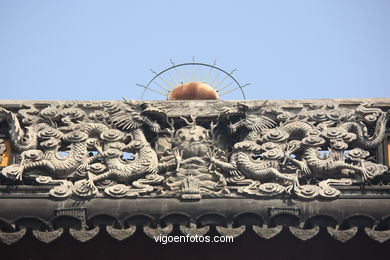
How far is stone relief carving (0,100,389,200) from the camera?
16.2 meters

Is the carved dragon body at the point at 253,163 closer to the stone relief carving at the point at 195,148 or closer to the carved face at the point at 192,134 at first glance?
the stone relief carving at the point at 195,148

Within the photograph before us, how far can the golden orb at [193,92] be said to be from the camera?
19359 mm

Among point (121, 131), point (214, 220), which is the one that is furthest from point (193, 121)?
point (214, 220)

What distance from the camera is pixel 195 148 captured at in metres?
16.9

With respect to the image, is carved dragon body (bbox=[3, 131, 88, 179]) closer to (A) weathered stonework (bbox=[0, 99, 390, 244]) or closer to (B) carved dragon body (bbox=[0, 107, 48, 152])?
(A) weathered stonework (bbox=[0, 99, 390, 244])

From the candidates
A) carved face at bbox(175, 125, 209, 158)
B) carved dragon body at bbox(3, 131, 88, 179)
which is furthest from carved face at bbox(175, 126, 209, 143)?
carved dragon body at bbox(3, 131, 88, 179)

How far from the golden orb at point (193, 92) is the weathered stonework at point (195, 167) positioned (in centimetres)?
170

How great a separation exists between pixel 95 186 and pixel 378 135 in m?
4.14

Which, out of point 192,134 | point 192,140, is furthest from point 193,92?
point 192,140

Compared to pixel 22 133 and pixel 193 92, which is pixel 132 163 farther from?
pixel 193 92

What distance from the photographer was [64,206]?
15812 millimetres

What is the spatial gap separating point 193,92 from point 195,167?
9.92ft

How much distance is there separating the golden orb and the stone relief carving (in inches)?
72.0

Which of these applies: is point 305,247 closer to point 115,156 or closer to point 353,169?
point 353,169
